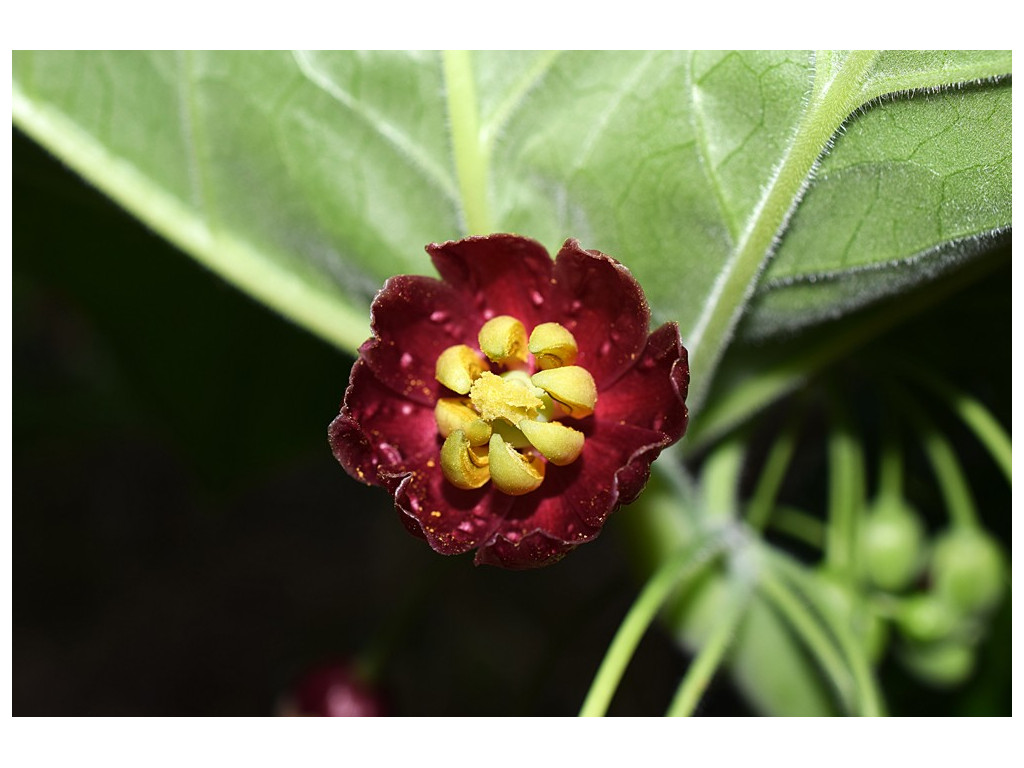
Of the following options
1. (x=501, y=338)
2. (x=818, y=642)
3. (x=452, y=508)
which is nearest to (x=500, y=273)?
(x=501, y=338)

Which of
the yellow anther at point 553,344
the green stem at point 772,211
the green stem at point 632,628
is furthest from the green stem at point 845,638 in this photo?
the yellow anther at point 553,344

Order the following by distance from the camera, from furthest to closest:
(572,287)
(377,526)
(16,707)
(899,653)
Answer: (377,526), (16,707), (899,653), (572,287)

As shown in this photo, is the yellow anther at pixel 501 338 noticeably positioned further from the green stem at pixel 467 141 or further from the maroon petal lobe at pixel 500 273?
the green stem at pixel 467 141

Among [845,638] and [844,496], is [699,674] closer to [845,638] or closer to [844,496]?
[845,638]

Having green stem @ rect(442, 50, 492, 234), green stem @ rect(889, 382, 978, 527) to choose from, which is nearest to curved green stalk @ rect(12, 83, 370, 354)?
green stem @ rect(442, 50, 492, 234)

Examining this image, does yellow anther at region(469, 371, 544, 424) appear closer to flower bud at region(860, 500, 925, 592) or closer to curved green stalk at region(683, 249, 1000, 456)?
curved green stalk at region(683, 249, 1000, 456)

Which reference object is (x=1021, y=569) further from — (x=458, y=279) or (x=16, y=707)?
(x=16, y=707)
